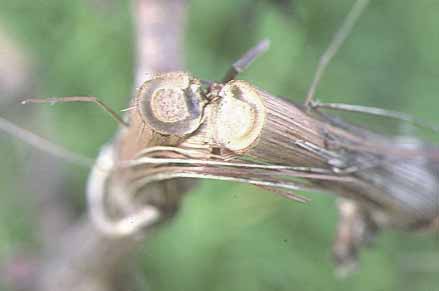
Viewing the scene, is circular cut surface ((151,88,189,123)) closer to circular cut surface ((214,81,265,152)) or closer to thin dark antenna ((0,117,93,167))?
circular cut surface ((214,81,265,152))

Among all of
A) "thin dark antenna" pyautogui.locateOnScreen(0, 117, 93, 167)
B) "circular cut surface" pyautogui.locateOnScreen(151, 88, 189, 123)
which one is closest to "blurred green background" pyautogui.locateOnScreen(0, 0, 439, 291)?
"thin dark antenna" pyautogui.locateOnScreen(0, 117, 93, 167)

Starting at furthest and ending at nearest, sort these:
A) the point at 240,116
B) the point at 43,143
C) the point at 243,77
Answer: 1. the point at 243,77
2. the point at 43,143
3. the point at 240,116

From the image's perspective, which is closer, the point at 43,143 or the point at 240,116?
the point at 240,116

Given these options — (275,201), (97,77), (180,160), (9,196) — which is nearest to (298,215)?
(275,201)

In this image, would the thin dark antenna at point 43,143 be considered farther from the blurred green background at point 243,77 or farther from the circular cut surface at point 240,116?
the circular cut surface at point 240,116

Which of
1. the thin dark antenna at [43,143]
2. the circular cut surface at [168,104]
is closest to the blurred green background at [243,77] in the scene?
the thin dark antenna at [43,143]

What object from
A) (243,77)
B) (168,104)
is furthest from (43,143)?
(168,104)

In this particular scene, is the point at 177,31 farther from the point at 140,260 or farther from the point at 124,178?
the point at 140,260

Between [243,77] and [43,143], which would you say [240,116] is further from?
[243,77]

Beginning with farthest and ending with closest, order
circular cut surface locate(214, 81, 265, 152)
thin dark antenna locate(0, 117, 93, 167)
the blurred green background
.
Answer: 1. the blurred green background
2. thin dark antenna locate(0, 117, 93, 167)
3. circular cut surface locate(214, 81, 265, 152)
